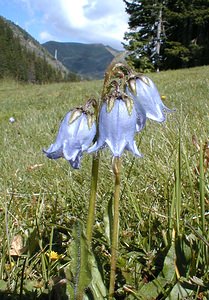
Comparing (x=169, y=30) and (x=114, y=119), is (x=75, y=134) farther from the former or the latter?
(x=169, y=30)

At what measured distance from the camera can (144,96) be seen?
1.14 m

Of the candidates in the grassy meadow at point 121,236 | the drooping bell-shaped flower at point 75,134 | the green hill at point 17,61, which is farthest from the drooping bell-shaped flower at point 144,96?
the green hill at point 17,61

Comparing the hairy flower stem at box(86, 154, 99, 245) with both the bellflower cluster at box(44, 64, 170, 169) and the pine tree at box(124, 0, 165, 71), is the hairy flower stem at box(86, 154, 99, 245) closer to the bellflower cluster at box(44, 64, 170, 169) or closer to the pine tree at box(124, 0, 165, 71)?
the bellflower cluster at box(44, 64, 170, 169)

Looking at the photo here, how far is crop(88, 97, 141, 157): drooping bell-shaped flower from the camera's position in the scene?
1.05 meters

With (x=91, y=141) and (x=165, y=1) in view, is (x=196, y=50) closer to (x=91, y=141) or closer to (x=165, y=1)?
(x=165, y=1)

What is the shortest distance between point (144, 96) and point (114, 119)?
135mm

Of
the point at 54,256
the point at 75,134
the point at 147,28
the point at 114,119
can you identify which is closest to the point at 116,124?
the point at 114,119

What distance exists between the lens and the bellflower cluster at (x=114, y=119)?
1.06m

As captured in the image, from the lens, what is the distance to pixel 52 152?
1.17m

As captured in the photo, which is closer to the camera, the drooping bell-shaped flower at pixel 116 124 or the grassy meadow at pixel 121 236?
the drooping bell-shaped flower at pixel 116 124

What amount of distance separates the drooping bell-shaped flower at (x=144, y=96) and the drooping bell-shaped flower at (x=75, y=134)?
13 centimetres

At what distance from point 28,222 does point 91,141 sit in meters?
0.95

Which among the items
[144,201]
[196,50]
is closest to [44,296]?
[144,201]

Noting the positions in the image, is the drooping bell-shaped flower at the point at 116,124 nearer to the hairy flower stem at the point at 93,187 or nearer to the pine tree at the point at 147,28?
the hairy flower stem at the point at 93,187
